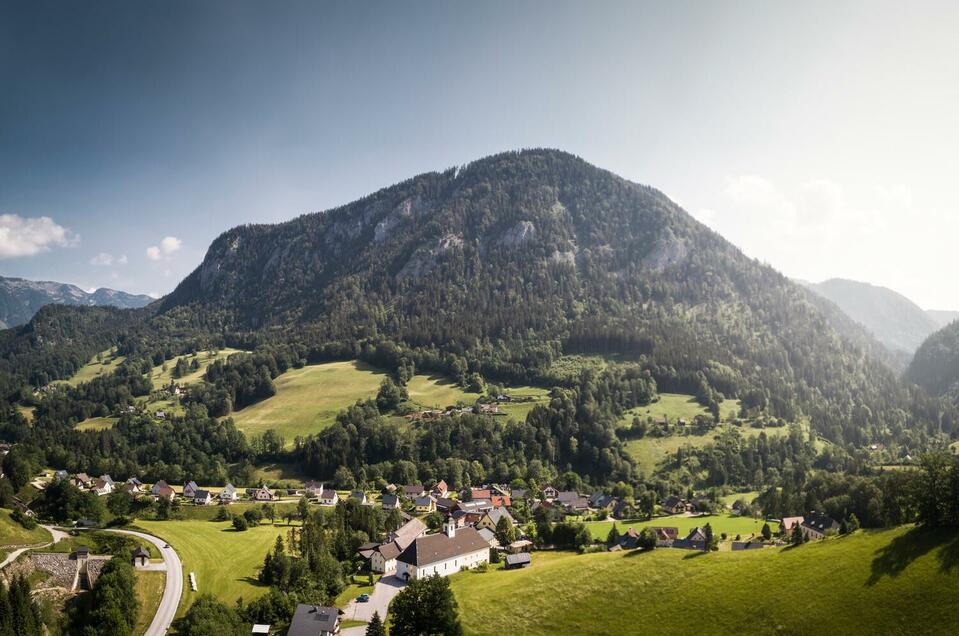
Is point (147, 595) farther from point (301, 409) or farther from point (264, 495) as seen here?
point (301, 409)

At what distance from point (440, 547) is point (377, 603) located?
44.2ft

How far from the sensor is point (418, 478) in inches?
5522

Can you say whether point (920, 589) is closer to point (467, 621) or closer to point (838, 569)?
point (838, 569)

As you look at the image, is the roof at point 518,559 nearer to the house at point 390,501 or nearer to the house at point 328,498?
the house at point 390,501

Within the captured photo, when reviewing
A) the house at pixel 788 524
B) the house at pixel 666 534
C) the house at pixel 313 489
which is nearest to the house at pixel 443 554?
the house at pixel 666 534

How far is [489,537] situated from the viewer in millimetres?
91125

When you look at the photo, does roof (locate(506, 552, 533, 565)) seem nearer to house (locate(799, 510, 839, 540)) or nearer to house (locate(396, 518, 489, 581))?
house (locate(396, 518, 489, 581))

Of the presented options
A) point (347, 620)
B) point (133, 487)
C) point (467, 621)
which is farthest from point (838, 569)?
point (133, 487)

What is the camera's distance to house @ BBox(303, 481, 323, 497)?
12488 cm

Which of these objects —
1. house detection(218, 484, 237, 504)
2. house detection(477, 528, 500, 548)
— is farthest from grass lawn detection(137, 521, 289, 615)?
house detection(477, 528, 500, 548)

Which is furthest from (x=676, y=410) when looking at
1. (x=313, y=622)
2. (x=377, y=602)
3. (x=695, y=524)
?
(x=313, y=622)

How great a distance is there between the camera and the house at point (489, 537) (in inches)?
3413

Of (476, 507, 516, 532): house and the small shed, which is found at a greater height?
the small shed

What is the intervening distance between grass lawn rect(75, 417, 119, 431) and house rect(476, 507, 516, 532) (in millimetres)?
137196
